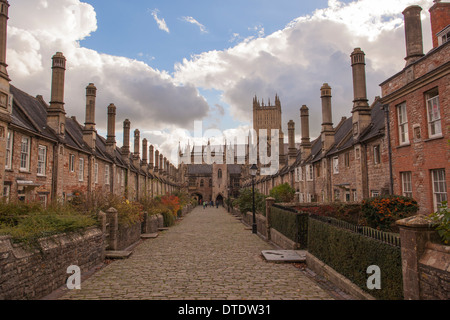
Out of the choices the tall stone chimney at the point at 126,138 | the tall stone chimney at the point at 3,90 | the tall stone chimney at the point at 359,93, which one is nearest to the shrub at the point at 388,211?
the tall stone chimney at the point at 359,93

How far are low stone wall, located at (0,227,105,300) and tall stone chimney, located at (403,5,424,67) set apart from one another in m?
16.7

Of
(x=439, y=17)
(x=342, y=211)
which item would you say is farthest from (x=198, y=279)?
(x=439, y=17)

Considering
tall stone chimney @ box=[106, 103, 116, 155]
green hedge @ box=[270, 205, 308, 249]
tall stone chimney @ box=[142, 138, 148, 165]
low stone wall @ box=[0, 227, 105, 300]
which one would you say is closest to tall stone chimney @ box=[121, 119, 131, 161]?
tall stone chimney @ box=[106, 103, 116, 155]

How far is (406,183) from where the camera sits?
588 inches

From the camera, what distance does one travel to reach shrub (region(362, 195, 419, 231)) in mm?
11844

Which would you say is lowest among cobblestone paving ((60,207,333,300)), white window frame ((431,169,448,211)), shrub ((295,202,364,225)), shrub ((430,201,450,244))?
cobblestone paving ((60,207,333,300))

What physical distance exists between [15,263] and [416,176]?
1452cm

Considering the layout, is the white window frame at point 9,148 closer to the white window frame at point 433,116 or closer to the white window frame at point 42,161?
the white window frame at point 42,161

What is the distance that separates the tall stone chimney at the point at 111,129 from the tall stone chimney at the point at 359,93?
22.8 m

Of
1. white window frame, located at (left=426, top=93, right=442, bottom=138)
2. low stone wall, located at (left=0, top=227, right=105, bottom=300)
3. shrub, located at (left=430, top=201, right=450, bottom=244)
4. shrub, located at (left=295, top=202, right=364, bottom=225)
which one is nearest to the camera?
shrub, located at (left=430, top=201, right=450, bottom=244)

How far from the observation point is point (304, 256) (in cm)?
1155

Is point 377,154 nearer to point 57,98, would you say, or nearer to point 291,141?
point 291,141

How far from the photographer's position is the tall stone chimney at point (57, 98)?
21.6 m

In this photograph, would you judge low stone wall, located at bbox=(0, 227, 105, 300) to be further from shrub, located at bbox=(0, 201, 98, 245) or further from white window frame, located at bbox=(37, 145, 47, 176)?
white window frame, located at bbox=(37, 145, 47, 176)
